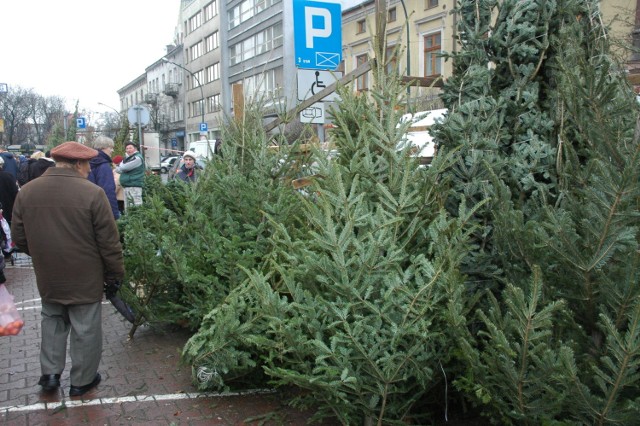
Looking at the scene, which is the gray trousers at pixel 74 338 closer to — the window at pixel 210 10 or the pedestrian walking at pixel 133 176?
the pedestrian walking at pixel 133 176

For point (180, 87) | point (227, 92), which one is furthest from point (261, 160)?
point (180, 87)

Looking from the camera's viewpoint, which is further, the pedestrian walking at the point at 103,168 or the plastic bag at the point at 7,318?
the pedestrian walking at the point at 103,168

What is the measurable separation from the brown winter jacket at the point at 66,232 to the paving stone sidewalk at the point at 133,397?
2.51 feet

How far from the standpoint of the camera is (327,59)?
8.51 meters

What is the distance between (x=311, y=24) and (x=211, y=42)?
59.6 meters

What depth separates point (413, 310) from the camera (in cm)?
310

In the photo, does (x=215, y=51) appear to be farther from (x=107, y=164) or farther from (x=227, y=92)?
(x=107, y=164)

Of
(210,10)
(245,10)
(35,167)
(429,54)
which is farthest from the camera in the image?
(210,10)

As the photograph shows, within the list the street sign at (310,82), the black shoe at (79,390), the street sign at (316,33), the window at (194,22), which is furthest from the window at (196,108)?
the black shoe at (79,390)

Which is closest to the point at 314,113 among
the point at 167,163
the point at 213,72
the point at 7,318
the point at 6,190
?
the point at 7,318

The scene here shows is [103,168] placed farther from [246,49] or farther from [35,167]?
[246,49]

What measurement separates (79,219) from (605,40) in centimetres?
377

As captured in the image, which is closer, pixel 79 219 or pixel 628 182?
pixel 628 182

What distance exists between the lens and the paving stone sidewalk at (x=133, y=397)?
159 inches
